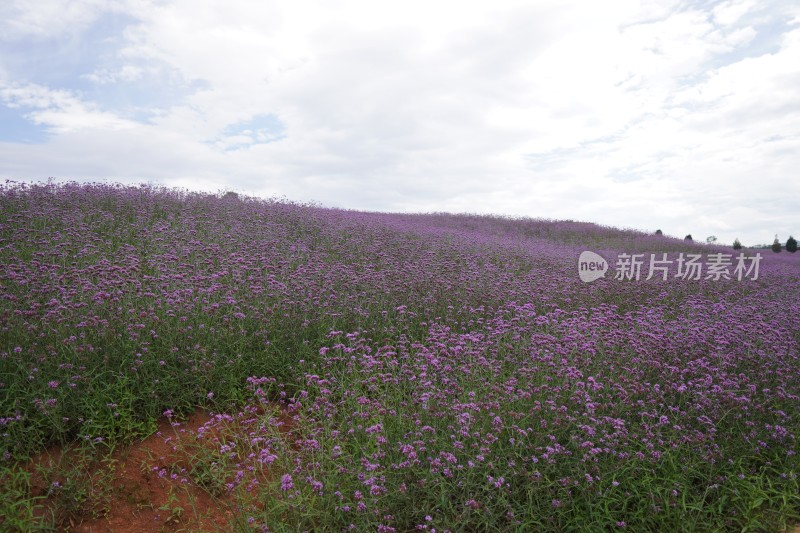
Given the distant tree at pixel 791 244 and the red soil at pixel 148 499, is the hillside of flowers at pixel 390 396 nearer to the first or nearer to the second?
the red soil at pixel 148 499

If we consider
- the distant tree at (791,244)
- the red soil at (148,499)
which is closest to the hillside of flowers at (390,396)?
the red soil at (148,499)

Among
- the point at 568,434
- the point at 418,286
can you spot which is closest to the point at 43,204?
the point at 418,286

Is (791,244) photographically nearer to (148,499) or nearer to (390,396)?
(390,396)

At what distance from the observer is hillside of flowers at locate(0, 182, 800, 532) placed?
3.34 metres

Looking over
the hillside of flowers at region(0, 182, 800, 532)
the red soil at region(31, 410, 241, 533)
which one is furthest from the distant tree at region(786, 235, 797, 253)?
the red soil at region(31, 410, 241, 533)

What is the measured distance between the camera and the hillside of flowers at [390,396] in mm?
3342

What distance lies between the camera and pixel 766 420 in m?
4.59

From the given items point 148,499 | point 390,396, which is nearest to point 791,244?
point 390,396

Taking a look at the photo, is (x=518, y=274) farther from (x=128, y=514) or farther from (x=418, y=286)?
(x=128, y=514)

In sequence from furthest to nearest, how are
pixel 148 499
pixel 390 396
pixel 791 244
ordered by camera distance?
pixel 791 244 → pixel 390 396 → pixel 148 499

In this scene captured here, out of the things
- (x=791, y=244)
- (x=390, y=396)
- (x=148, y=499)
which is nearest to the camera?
(x=148, y=499)

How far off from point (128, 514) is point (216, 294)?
255cm

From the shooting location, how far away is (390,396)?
4.17 m

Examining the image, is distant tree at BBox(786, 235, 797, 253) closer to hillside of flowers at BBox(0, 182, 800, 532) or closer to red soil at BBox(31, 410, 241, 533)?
hillside of flowers at BBox(0, 182, 800, 532)
